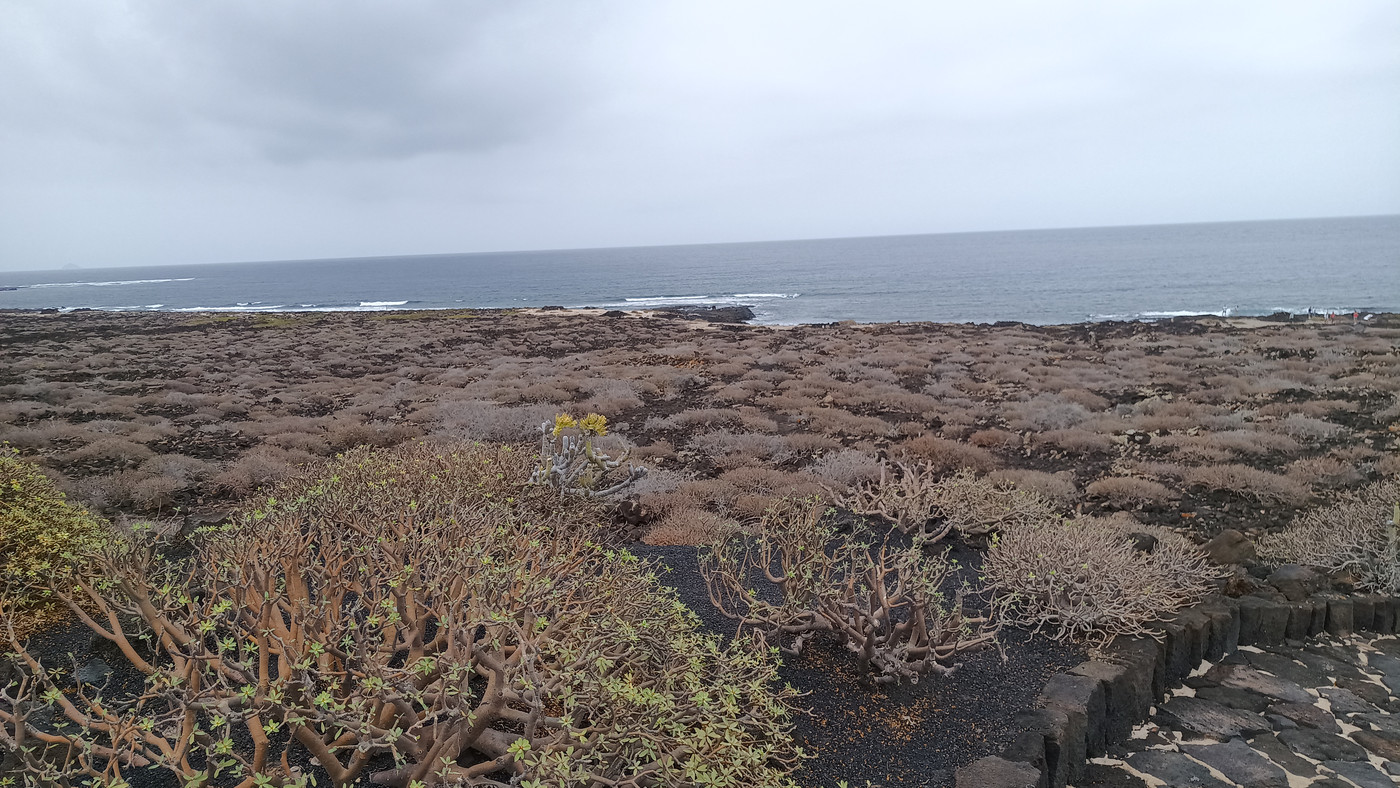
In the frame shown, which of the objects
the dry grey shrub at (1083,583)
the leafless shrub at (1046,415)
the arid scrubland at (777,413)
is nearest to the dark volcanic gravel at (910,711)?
the dry grey shrub at (1083,583)

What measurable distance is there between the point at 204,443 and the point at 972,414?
54.4 ft

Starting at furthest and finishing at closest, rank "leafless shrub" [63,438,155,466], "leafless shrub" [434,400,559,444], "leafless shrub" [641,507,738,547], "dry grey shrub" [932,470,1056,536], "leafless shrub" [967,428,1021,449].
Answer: "leafless shrub" [434,400,559,444] < "leafless shrub" [967,428,1021,449] < "leafless shrub" [63,438,155,466] < "leafless shrub" [641,507,738,547] < "dry grey shrub" [932,470,1056,536]

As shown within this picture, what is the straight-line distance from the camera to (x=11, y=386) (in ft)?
64.2

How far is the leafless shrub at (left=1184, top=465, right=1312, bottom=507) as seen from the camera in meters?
10.1

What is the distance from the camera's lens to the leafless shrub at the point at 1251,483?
1014cm

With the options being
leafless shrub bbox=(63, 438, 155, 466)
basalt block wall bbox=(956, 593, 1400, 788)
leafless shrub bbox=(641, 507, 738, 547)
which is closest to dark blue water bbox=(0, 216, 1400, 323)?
leafless shrub bbox=(63, 438, 155, 466)

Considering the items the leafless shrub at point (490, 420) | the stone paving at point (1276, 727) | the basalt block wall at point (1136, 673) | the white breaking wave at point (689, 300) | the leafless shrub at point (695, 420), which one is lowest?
the stone paving at point (1276, 727)

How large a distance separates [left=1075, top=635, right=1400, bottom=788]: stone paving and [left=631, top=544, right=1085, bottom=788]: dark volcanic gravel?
2.44ft

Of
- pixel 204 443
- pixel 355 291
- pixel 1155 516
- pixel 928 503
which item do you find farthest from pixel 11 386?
pixel 355 291

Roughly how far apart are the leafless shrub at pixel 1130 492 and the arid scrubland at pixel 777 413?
31 mm

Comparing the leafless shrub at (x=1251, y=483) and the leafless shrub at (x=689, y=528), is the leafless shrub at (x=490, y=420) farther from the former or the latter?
the leafless shrub at (x=1251, y=483)

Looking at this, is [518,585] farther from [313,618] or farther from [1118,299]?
[1118,299]

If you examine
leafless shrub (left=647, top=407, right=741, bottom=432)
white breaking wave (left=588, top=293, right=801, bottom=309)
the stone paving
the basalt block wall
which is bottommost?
the stone paving

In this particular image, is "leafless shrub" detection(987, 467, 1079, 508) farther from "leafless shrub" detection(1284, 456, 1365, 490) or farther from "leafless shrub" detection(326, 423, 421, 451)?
"leafless shrub" detection(326, 423, 421, 451)
